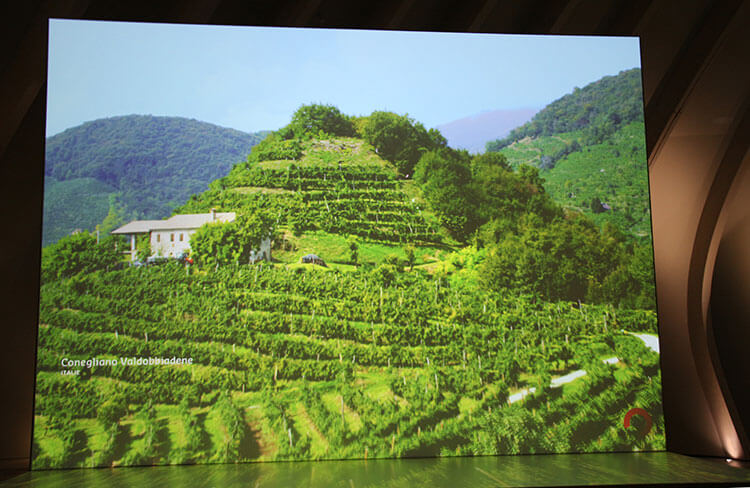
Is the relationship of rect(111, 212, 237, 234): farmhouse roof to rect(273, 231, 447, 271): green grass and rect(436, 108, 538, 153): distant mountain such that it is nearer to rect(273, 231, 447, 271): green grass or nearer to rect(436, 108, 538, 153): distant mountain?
rect(273, 231, 447, 271): green grass

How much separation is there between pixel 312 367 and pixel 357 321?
0.49 metres

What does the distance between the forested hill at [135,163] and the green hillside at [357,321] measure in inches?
5.6

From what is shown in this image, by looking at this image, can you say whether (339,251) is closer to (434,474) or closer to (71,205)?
(434,474)

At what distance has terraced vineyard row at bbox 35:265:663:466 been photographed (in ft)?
12.4

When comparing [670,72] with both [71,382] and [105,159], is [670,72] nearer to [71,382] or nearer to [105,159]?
[105,159]

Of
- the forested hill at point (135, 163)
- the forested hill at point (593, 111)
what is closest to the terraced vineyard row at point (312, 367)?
the forested hill at point (135, 163)

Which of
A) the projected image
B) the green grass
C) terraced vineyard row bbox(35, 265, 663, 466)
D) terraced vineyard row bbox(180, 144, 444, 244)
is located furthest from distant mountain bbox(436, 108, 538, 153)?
terraced vineyard row bbox(35, 265, 663, 466)

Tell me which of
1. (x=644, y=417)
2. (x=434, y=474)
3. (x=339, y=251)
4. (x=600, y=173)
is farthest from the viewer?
(x=600, y=173)

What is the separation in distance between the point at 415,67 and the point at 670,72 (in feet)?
6.73

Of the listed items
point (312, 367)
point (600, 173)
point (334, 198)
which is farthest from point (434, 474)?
point (600, 173)

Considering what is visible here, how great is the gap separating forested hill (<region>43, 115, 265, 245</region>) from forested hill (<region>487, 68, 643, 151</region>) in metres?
2.31

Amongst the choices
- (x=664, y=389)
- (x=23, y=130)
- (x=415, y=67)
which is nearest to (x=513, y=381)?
(x=664, y=389)

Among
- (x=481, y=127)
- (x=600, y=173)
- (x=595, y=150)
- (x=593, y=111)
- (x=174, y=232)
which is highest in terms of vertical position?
(x=593, y=111)

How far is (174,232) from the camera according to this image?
162 inches
